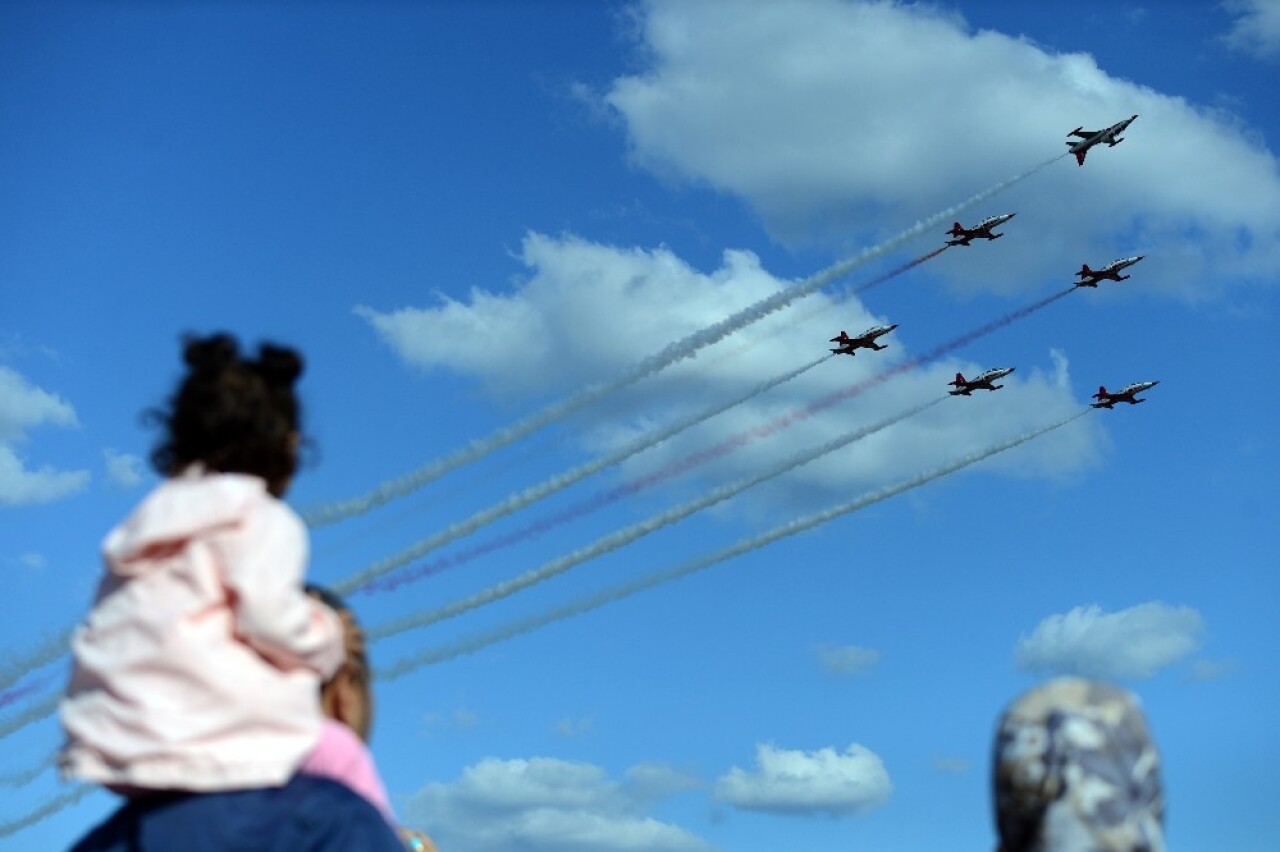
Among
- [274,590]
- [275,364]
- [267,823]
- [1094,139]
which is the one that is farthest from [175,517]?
[1094,139]

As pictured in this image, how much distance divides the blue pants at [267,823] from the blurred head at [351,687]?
597 millimetres

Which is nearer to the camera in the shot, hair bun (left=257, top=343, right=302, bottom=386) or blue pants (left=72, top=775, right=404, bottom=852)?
blue pants (left=72, top=775, right=404, bottom=852)

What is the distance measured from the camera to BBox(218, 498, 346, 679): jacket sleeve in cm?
627

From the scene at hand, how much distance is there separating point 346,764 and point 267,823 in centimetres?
40

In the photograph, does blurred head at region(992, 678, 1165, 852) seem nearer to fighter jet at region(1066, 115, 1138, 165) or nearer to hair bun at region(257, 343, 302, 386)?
hair bun at region(257, 343, 302, 386)

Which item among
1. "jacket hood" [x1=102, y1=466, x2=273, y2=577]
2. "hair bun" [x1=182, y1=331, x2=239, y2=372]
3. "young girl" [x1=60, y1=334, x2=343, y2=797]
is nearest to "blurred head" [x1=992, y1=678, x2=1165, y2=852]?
"young girl" [x1=60, y1=334, x2=343, y2=797]

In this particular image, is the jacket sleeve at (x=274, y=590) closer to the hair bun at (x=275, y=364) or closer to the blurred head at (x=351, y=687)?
the blurred head at (x=351, y=687)

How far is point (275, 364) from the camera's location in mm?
7059

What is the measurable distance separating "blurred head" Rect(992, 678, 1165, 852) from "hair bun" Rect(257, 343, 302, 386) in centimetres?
330

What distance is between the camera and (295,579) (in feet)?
21.0

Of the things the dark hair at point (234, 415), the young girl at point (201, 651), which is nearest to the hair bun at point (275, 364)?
the dark hair at point (234, 415)

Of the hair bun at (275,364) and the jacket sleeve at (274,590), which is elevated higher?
the hair bun at (275,364)

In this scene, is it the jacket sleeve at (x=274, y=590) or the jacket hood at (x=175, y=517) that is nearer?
the jacket sleeve at (x=274, y=590)

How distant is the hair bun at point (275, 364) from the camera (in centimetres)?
706
